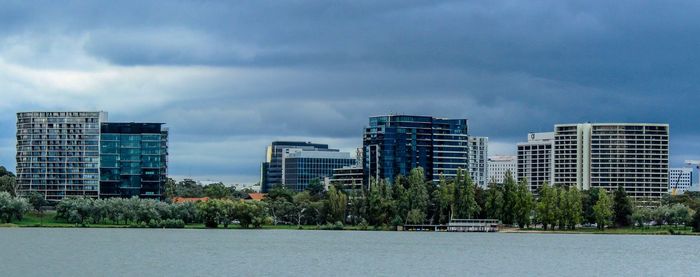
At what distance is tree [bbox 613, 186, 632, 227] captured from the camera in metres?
187

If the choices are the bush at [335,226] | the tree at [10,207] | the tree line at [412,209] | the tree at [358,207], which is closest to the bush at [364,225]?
the tree line at [412,209]

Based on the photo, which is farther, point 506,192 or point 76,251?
point 506,192

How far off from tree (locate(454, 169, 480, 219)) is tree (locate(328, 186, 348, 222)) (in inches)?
707

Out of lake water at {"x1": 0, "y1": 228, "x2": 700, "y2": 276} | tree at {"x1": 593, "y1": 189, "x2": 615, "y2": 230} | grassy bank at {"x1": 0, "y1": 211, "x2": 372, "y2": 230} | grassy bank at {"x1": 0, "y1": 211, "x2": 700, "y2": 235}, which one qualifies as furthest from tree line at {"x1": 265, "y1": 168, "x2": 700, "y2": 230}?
lake water at {"x1": 0, "y1": 228, "x2": 700, "y2": 276}

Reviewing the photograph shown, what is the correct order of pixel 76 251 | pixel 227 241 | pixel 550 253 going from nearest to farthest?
pixel 76 251, pixel 550 253, pixel 227 241

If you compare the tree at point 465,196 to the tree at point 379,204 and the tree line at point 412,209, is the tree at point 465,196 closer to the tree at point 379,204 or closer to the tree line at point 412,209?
the tree line at point 412,209

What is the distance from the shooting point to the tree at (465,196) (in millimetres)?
180250

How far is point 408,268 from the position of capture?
9112cm

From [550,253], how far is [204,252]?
116 ft

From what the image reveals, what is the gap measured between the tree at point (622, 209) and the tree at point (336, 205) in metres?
43.2

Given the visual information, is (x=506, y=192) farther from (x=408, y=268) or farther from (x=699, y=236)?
(x=408, y=268)

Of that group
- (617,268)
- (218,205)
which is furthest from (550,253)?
(218,205)

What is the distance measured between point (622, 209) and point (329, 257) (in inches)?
3708

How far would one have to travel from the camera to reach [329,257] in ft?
345
